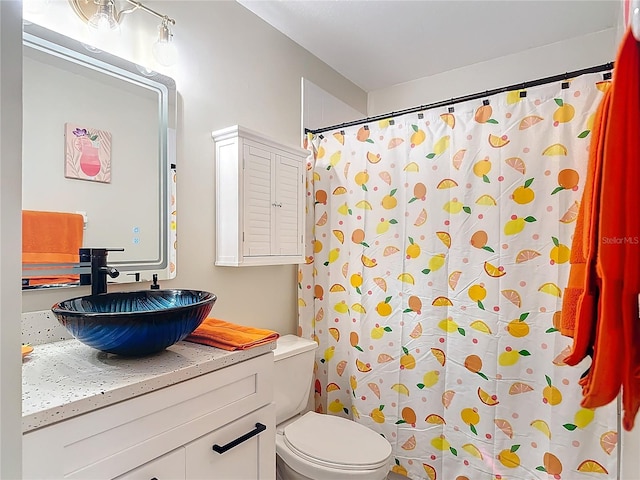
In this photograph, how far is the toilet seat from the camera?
1478 millimetres

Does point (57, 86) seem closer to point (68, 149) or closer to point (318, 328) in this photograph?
point (68, 149)

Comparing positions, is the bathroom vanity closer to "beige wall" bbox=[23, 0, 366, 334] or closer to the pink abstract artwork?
"beige wall" bbox=[23, 0, 366, 334]

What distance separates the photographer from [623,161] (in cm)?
56

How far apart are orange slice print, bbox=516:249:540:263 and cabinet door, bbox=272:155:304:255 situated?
1033 millimetres

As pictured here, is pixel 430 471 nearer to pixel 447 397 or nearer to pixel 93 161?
pixel 447 397

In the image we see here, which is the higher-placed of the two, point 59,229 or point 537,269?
point 59,229

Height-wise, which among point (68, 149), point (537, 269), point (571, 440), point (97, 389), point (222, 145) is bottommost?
point (571, 440)

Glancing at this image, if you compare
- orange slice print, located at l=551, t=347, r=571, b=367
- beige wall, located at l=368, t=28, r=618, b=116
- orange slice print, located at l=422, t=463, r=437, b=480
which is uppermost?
beige wall, located at l=368, t=28, r=618, b=116

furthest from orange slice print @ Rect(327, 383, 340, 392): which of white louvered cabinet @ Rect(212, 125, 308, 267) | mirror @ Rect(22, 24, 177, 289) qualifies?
mirror @ Rect(22, 24, 177, 289)

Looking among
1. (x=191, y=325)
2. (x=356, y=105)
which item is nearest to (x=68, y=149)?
(x=191, y=325)

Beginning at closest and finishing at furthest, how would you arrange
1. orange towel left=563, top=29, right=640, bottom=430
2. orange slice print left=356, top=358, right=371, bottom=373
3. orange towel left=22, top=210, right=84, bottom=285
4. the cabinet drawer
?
orange towel left=563, top=29, right=640, bottom=430, the cabinet drawer, orange towel left=22, top=210, right=84, bottom=285, orange slice print left=356, top=358, right=371, bottom=373

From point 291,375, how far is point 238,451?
2.20ft

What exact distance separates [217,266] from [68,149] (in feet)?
2.44

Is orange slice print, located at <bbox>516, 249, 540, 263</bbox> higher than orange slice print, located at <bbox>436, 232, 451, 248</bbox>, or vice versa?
orange slice print, located at <bbox>436, 232, 451, 248</bbox>
